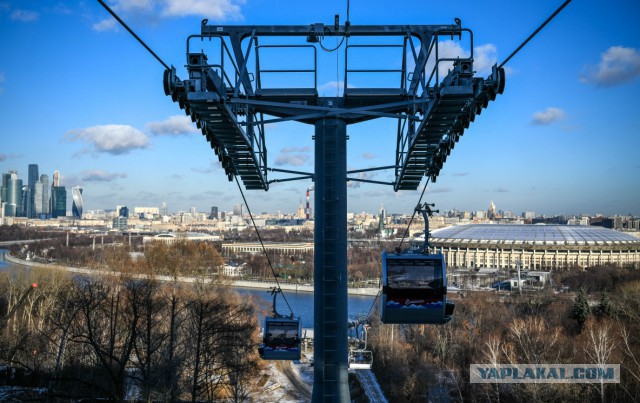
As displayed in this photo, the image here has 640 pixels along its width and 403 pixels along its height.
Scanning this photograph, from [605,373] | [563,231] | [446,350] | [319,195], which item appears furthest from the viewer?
[563,231]

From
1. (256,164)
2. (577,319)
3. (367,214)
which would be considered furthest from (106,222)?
(256,164)

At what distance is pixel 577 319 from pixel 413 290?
55.8 feet

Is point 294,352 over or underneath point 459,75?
underneath

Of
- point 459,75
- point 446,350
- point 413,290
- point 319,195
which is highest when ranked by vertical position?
point 459,75

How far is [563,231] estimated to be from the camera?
60.0m

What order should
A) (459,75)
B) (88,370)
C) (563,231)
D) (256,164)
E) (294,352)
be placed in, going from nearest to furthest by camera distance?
(459,75) < (256,164) < (294,352) < (88,370) < (563,231)

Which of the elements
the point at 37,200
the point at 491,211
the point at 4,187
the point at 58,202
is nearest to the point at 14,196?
the point at 4,187

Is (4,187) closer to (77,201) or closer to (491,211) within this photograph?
(77,201)

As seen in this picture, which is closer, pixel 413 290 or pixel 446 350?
pixel 413 290

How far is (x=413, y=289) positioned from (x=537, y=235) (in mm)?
56780

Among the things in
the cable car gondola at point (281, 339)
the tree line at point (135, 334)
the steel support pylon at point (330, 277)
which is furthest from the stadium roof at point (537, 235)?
the steel support pylon at point (330, 277)

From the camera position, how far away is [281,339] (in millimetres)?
6777

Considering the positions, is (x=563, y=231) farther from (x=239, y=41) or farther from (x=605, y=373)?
(x=239, y=41)

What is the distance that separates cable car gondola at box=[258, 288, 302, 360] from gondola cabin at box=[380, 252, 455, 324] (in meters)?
1.60
